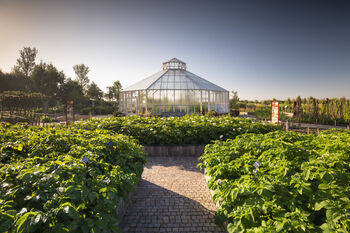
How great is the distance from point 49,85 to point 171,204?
41.5m

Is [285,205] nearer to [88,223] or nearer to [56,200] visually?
[88,223]

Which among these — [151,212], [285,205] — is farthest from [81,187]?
[285,205]

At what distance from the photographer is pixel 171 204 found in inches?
153

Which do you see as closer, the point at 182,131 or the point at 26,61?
the point at 182,131

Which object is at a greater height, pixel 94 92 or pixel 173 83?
pixel 94 92

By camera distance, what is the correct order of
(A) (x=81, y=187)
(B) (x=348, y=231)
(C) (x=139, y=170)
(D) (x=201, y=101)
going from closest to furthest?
(B) (x=348, y=231) < (A) (x=81, y=187) < (C) (x=139, y=170) < (D) (x=201, y=101)

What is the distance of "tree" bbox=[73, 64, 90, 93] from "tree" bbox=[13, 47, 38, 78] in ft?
30.4

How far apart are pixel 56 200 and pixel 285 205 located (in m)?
2.59

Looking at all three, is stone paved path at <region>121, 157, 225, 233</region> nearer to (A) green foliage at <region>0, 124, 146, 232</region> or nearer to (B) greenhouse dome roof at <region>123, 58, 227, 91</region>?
A: (A) green foliage at <region>0, 124, 146, 232</region>

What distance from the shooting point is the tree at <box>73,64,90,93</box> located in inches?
1917

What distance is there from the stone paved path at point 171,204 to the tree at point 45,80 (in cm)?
3939

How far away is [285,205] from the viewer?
2.25 metres

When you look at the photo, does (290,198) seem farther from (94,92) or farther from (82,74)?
(82,74)

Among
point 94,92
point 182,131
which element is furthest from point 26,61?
point 182,131
